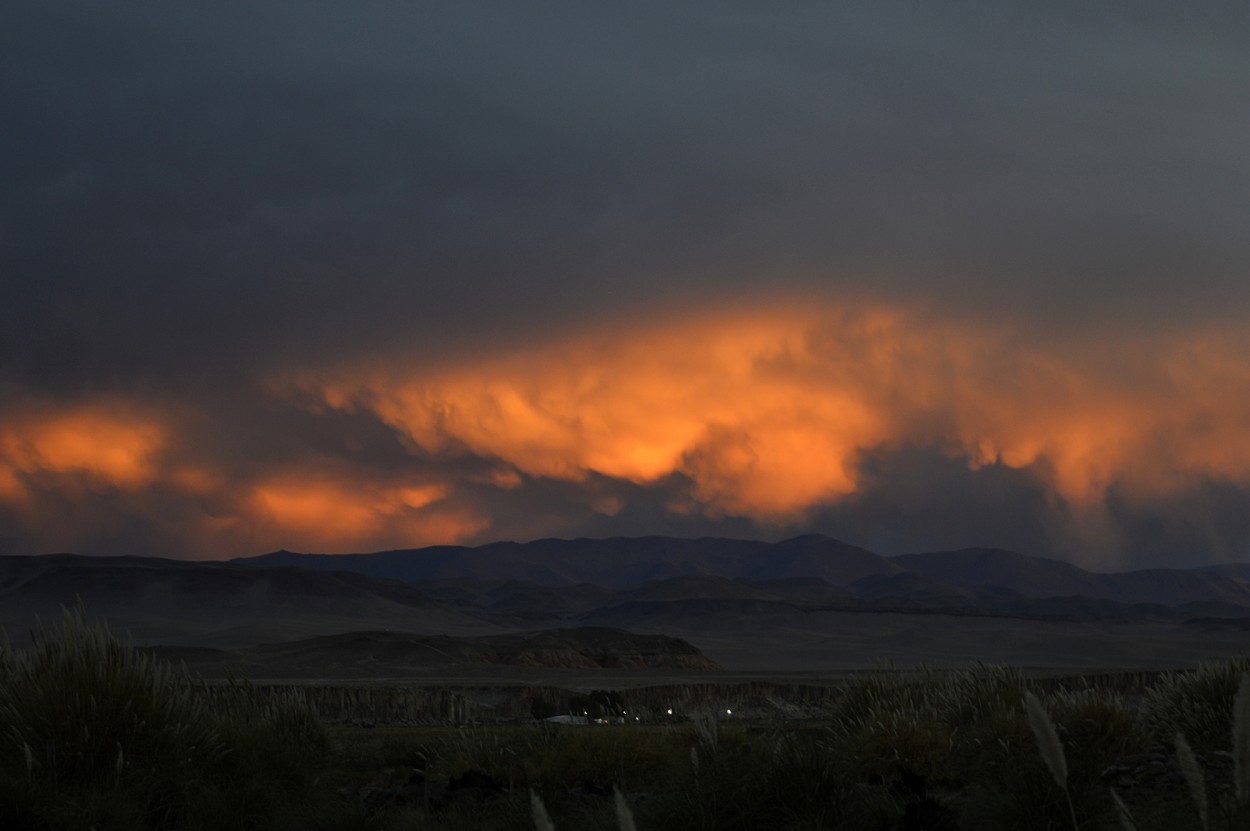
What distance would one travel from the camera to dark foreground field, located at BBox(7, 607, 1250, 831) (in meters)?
10.0

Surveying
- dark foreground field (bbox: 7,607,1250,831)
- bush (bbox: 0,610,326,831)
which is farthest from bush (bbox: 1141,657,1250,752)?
bush (bbox: 0,610,326,831)

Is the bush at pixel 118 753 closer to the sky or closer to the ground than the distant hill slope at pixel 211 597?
closer to the ground

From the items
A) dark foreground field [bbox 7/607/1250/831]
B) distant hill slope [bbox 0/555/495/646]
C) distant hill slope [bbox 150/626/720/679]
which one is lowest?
dark foreground field [bbox 7/607/1250/831]

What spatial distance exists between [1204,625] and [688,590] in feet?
194

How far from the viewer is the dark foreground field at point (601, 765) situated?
1004cm

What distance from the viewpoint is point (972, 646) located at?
348 ft

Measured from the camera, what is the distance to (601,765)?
14.1m

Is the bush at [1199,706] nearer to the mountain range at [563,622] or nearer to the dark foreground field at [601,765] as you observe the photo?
the dark foreground field at [601,765]

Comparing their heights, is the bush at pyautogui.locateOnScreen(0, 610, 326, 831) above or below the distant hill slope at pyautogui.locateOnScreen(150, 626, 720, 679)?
below

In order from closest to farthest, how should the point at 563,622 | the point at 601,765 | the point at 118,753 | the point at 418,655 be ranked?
the point at 118,753 < the point at 601,765 < the point at 418,655 < the point at 563,622

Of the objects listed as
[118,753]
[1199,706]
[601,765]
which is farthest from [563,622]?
[118,753]

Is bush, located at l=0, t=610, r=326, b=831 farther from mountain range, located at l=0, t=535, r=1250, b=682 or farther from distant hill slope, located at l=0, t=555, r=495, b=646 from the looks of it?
distant hill slope, located at l=0, t=555, r=495, b=646

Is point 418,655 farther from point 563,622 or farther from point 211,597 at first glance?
point 563,622

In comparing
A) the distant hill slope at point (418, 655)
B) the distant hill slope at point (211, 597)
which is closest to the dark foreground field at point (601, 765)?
the distant hill slope at point (418, 655)
